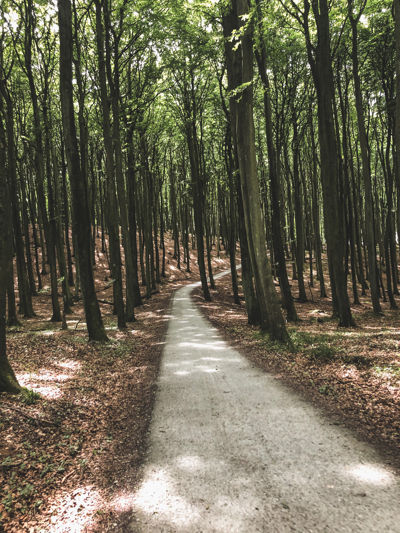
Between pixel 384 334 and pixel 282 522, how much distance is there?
336 inches

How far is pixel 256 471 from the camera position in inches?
140

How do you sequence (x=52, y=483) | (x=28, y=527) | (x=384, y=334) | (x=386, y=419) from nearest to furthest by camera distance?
(x=28, y=527) < (x=52, y=483) < (x=386, y=419) < (x=384, y=334)

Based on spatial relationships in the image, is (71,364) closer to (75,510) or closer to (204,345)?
(204,345)

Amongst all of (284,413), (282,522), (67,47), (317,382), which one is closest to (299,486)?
(282,522)

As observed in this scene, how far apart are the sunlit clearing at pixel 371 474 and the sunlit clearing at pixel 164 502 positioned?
170cm

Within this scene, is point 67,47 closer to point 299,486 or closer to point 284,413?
point 284,413

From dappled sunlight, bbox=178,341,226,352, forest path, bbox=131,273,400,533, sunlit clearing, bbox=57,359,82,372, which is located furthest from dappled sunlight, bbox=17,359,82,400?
dappled sunlight, bbox=178,341,226,352

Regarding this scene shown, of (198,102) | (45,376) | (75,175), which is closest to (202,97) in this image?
(198,102)

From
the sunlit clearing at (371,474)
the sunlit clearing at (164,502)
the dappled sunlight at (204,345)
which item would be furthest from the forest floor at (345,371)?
the sunlit clearing at (164,502)

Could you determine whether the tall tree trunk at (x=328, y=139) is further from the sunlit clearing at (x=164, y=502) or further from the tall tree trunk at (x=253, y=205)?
the sunlit clearing at (x=164, y=502)

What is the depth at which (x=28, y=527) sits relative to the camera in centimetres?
299

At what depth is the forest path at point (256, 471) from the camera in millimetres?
2844

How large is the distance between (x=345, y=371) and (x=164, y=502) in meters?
4.64

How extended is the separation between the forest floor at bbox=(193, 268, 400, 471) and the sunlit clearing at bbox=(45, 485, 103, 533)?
10.5 feet
